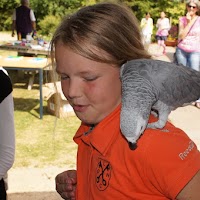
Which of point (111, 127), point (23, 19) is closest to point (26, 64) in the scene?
point (23, 19)

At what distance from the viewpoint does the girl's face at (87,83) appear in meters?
1.10

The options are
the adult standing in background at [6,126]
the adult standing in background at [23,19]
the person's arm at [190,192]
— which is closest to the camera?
the person's arm at [190,192]

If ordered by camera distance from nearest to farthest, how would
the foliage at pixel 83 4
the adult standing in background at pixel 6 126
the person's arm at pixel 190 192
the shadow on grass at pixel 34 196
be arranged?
1. the person's arm at pixel 190 192
2. the adult standing in background at pixel 6 126
3. the shadow on grass at pixel 34 196
4. the foliage at pixel 83 4

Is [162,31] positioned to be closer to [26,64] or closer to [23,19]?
[23,19]

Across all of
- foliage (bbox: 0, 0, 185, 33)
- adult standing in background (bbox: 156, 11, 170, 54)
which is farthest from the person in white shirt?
foliage (bbox: 0, 0, 185, 33)

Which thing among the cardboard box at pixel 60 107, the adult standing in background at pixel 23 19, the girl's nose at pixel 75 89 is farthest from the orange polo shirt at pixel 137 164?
the adult standing in background at pixel 23 19

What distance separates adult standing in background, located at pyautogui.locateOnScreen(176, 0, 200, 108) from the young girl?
14.3 ft

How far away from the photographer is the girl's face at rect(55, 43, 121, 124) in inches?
43.3

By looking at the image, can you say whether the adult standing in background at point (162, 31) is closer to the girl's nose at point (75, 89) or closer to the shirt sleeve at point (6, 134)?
the shirt sleeve at point (6, 134)

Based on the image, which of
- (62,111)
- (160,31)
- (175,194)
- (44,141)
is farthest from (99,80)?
(160,31)

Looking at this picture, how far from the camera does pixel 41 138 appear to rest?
4703mm

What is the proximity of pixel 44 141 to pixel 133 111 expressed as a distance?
11.7ft

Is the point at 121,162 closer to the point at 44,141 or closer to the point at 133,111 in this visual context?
the point at 133,111

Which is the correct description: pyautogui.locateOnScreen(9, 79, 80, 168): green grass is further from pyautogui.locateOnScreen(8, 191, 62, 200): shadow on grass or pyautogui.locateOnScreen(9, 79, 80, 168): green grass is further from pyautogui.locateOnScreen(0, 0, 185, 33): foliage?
pyautogui.locateOnScreen(0, 0, 185, 33): foliage
